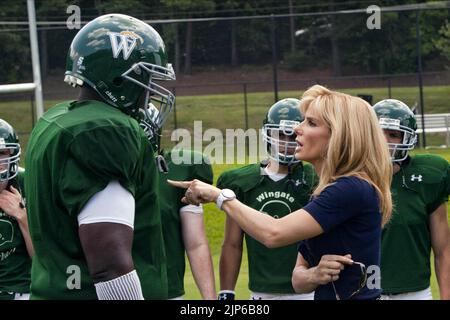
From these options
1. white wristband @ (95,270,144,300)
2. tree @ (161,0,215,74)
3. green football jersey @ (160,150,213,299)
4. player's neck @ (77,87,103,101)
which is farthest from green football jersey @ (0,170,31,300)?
tree @ (161,0,215,74)

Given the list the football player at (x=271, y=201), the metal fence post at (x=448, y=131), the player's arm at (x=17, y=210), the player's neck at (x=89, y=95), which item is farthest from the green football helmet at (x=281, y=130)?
the metal fence post at (x=448, y=131)

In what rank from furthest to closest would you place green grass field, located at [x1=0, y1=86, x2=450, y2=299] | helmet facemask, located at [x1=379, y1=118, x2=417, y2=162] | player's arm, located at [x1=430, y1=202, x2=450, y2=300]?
green grass field, located at [x1=0, y1=86, x2=450, y2=299] < helmet facemask, located at [x1=379, y1=118, x2=417, y2=162] < player's arm, located at [x1=430, y1=202, x2=450, y2=300]

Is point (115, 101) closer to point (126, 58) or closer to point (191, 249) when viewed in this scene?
point (126, 58)

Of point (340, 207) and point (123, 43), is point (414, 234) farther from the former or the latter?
point (123, 43)

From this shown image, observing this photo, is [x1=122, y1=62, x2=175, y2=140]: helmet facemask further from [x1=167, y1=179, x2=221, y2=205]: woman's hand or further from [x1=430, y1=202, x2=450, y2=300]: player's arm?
[x1=430, y1=202, x2=450, y2=300]: player's arm

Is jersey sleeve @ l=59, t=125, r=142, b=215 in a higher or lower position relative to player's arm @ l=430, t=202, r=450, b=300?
higher

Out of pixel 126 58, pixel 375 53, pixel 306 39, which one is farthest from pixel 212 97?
pixel 126 58

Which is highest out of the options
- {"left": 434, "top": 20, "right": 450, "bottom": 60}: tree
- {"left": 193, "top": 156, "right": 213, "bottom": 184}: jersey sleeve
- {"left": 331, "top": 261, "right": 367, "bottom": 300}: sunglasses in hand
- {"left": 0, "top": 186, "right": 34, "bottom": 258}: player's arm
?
{"left": 193, "top": 156, "right": 213, "bottom": 184}: jersey sleeve

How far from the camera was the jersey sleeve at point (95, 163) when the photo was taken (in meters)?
3.11

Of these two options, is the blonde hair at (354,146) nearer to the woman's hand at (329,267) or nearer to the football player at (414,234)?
the woman's hand at (329,267)

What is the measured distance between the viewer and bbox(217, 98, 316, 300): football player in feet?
18.1

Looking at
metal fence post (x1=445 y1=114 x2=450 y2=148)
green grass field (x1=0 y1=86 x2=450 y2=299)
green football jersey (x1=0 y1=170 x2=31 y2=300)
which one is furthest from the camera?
metal fence post (x1=445 y1=114 x2=450 y2=148)

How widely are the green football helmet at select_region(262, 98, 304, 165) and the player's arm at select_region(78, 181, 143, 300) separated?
2.46 metres

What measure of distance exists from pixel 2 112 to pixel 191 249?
16.1m
